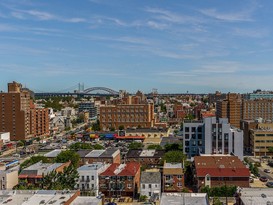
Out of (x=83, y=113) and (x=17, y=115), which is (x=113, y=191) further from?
(x=83, y=113)

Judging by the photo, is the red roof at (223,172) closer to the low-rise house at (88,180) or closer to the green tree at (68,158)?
the low-rise house at (88,180)

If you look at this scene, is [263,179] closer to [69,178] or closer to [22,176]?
[69,178]

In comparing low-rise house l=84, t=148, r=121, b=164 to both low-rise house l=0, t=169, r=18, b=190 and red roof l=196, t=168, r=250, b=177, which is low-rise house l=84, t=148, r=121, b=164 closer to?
low-rise house l=0, t=169, r=18, b=190

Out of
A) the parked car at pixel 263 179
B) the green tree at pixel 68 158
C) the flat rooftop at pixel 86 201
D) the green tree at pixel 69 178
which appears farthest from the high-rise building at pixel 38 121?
the flat rooftop at pixel 86 201

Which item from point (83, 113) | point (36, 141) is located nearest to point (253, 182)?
point (36, 141)

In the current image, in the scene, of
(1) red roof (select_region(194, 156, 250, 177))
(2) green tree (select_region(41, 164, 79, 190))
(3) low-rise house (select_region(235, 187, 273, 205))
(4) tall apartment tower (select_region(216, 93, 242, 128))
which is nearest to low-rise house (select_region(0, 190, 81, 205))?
(2) green tree (select_region(41, 164, 79, 190))
